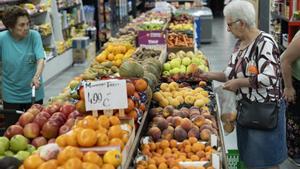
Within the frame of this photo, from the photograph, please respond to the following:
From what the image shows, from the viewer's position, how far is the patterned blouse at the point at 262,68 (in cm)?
370

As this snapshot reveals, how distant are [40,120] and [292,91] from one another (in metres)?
2.55

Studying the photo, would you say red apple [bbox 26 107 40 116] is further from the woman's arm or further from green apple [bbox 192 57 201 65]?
green apple [bbox 192 57 201 65]

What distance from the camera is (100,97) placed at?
2.90m

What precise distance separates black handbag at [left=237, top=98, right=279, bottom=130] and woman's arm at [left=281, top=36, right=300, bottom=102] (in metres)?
0.82

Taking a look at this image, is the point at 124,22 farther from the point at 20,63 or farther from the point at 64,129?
the point at 64,129

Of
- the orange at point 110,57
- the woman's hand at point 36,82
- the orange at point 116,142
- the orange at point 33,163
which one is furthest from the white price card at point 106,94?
the orange at point 110,57

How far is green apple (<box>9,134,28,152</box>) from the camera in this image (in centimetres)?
291

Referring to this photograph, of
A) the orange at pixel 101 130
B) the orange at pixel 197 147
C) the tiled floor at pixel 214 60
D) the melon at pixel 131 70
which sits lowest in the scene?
the tiled floor at pixel 214 60

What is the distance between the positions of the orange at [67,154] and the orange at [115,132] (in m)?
0.30

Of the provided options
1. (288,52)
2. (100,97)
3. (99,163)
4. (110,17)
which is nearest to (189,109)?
(288,52)

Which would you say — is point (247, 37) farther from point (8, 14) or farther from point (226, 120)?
point (8, 14)

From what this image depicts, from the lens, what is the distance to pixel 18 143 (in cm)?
291

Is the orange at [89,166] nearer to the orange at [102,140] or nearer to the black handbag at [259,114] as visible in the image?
the orange at [102,140]

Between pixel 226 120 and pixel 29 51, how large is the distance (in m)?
Answer: 1.99
